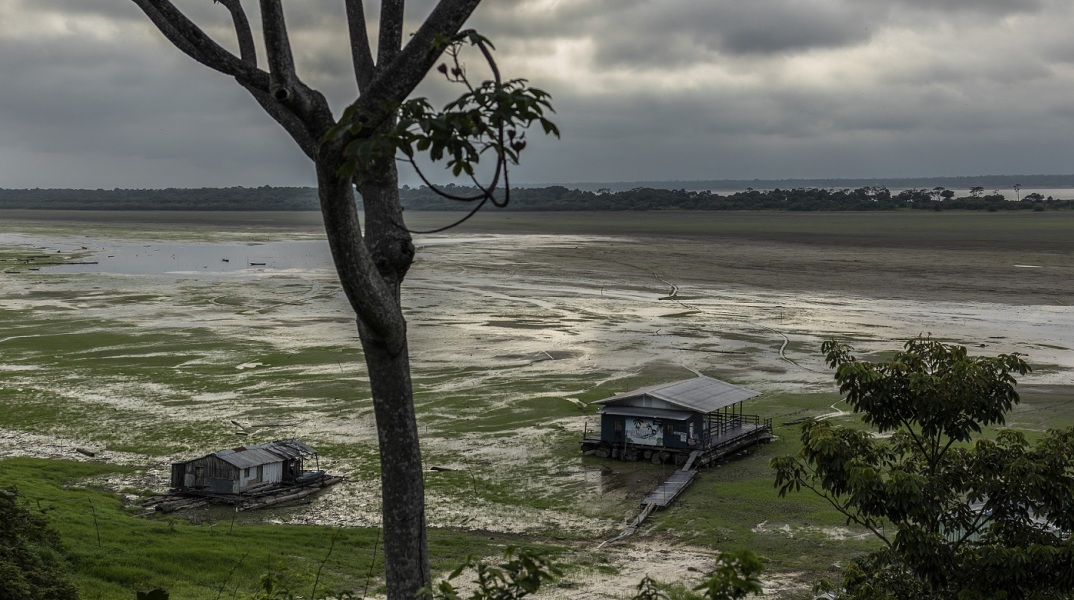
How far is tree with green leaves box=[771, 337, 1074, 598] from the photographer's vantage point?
1020 cm

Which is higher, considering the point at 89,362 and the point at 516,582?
the point at 516,582

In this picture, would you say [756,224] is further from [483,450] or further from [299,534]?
[299,534]

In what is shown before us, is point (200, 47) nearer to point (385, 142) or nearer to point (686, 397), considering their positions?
point (385, 142)

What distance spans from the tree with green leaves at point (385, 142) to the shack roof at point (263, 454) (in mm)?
23457

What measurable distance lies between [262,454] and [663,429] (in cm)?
1338

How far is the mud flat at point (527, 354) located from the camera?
30.0 meters

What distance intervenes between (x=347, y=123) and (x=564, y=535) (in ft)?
75.5

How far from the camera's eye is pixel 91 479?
104 ft

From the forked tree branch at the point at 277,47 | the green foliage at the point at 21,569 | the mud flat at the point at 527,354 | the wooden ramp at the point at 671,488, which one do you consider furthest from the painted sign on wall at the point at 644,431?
the forked tree branch at the point at 277,47

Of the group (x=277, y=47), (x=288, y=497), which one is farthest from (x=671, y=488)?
(x=277, y=47)

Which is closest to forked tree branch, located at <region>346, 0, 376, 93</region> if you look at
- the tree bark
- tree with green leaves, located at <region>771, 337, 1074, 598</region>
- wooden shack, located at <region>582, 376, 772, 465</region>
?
the tree bark

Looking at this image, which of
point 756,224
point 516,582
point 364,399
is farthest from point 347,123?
point 756,224

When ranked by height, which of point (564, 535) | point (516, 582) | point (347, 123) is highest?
point (347, 123)

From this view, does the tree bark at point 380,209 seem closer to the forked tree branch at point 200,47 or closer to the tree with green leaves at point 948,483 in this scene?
the forked tree branch at point 200,47
